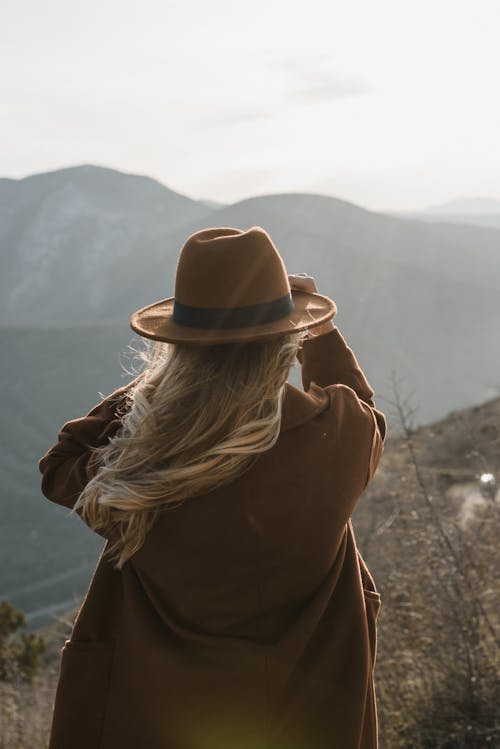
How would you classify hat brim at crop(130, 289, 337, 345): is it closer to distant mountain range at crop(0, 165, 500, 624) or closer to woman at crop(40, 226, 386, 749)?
woman at crop(40, 226, 386, 749)

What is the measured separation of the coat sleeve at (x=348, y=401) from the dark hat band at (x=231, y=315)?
0.21 meters

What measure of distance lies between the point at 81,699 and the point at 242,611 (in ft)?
1.33

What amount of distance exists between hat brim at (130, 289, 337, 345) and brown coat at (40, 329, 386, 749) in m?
0.13

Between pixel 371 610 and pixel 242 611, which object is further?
pixel 371 610

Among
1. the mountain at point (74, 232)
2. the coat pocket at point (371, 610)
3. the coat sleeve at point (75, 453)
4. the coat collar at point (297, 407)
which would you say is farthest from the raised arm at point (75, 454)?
the mountain at point (74, 232)

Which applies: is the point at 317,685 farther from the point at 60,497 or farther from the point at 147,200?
the point at 147,200

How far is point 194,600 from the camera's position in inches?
51.9

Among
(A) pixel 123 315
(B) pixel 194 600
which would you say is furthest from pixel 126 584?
(A) pixel 123 315

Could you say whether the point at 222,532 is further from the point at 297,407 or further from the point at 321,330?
the point at 321,330

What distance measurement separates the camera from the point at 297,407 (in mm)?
1324

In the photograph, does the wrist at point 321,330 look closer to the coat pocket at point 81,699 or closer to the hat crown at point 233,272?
the hat crown at point 233,272

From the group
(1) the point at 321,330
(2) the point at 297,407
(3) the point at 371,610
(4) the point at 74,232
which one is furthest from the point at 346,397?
(4) the point at 74,232

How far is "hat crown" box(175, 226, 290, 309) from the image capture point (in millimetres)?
1309

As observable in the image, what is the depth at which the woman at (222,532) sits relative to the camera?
50.2 inches
